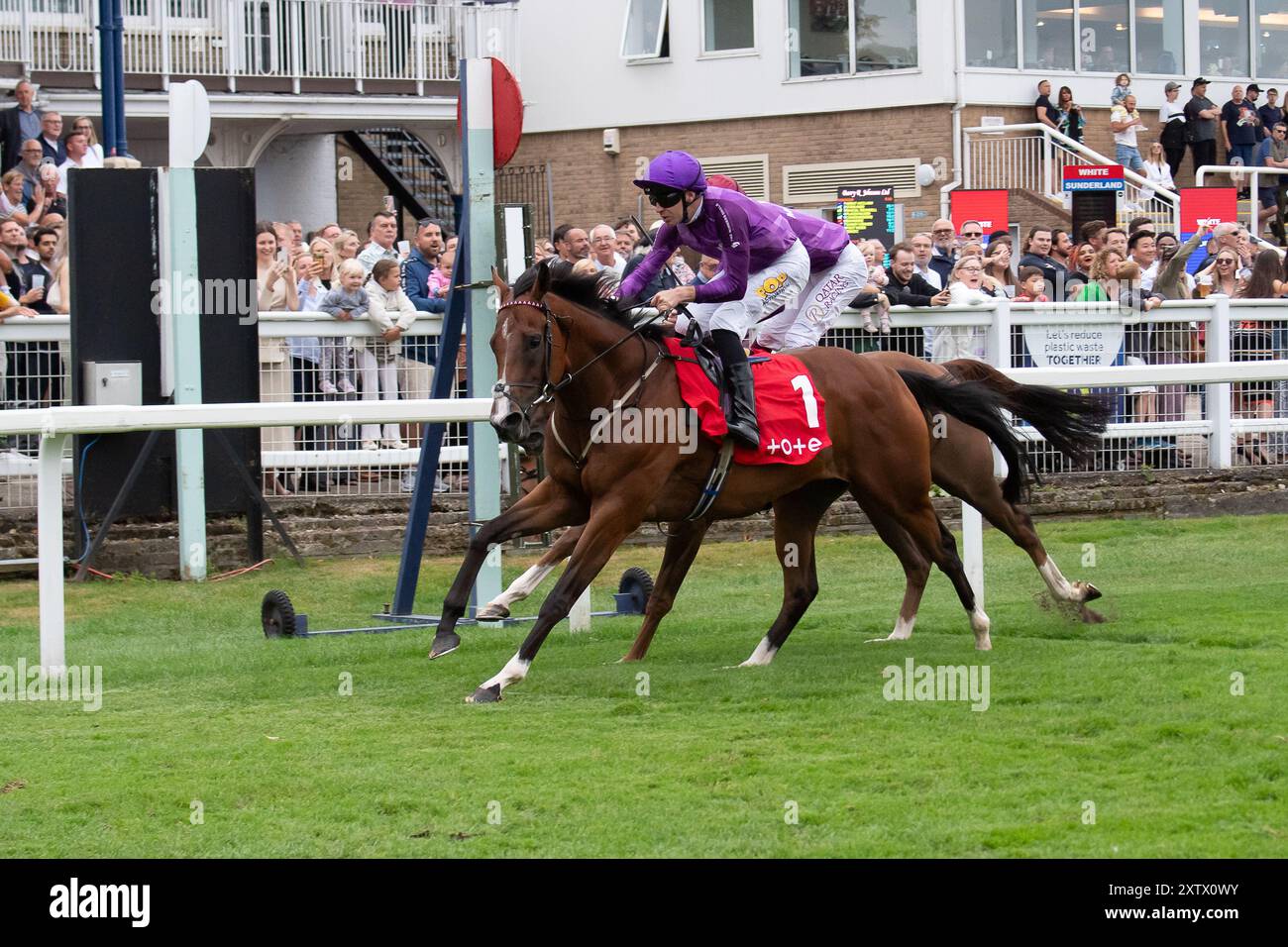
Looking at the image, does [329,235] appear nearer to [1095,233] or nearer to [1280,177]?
[1095,233]

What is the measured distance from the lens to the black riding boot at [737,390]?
782cm

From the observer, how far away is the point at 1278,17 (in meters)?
28.7

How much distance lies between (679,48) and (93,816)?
23.1m

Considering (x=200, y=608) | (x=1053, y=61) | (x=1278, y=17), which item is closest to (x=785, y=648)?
(x=200, y=608)

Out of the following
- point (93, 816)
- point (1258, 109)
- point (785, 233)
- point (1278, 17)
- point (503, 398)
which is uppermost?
point (1278, 17)

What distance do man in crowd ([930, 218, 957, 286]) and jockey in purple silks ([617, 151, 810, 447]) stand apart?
21.8 feet

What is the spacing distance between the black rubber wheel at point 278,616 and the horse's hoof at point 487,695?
2.22 meters

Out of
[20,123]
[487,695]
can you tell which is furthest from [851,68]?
[487,695]

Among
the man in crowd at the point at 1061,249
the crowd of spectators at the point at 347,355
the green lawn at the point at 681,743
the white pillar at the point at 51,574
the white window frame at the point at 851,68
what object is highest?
the white window frame at the point at 851,68

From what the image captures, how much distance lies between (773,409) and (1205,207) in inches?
519

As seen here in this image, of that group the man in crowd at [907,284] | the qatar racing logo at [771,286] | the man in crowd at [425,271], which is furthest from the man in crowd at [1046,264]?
the qatar racing logo at [771,286]

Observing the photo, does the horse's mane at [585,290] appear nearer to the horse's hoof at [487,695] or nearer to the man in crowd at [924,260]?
the horse's hoof at [487,695]

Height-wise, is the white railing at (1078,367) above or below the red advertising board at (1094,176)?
below

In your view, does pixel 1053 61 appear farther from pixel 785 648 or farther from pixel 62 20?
pixel 785 648
